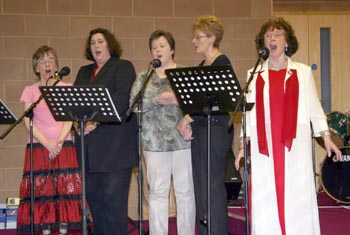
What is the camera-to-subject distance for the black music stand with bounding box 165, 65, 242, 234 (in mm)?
3541

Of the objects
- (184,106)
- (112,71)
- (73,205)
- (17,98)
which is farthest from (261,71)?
(17,98)

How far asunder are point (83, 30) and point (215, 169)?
3.04 m

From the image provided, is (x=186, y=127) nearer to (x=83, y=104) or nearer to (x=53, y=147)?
(x=83, y=104)

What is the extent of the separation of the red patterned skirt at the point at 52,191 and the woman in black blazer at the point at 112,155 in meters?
0.28

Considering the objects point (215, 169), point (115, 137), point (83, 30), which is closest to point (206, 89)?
point (215, 169)

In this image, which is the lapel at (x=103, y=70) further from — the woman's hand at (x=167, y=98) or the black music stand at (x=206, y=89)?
the black music stand at (x=206, y=89)

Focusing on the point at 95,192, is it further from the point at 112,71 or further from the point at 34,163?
the point at 112,71

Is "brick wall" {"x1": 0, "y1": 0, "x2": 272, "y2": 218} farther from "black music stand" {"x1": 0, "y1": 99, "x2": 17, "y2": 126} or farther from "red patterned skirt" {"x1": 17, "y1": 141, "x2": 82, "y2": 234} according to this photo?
"black music stand" {"x1": 0, "y1": 99, "x2": 17, "y2": 126}

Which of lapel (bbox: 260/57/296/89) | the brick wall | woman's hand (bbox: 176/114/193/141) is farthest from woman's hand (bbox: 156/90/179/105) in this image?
the brick wall

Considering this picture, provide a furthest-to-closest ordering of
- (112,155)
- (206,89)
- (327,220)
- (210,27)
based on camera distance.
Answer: (327,220), (112,155), (210,27), (206,89)

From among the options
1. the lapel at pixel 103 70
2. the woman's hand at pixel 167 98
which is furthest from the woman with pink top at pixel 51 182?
the woman's hand at pixel 167 98

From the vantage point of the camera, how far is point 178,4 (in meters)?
6.72

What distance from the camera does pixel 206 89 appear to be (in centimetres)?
364

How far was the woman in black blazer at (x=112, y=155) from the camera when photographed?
173 inches
